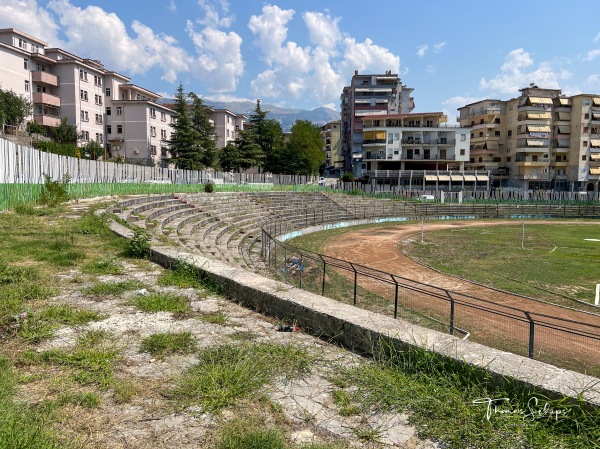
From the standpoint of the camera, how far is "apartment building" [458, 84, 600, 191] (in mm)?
82562

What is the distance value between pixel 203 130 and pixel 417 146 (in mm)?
39428

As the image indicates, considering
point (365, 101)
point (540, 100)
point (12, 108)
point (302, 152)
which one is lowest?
point (302, 152)

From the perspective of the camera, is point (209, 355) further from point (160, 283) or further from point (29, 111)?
point (29, 111)

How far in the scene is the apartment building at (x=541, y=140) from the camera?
8256 centimetres

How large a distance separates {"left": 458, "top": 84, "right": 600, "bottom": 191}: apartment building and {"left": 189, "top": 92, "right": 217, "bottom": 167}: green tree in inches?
1985

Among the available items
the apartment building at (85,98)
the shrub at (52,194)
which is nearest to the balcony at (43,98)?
the apartment building at (85,98)

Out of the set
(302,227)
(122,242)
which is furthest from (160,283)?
(302,227)

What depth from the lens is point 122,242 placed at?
38.4 ft

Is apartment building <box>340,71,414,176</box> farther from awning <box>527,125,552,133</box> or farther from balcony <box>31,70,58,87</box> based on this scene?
balcony <box>31,70,58,87</box>

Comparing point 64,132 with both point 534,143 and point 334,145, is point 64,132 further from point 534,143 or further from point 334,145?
point 334,145
